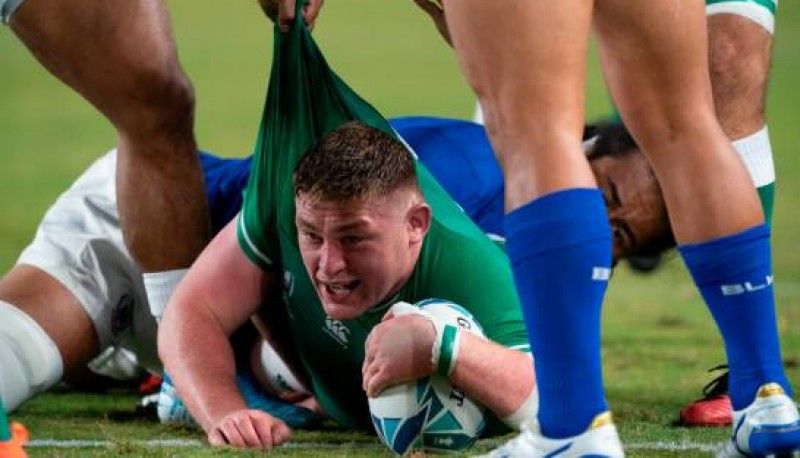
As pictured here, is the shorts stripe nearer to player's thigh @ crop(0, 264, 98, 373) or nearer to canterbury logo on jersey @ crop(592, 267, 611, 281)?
canterbury logo on jersey @ crop(592, 267, 611, 281)

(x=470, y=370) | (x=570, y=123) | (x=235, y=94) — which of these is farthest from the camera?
(x=235, y=94)

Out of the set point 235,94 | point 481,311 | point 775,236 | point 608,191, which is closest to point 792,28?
point 235,94

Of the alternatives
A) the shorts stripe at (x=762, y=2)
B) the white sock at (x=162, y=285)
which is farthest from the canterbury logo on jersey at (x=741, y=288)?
the white sock at (x=162, y=285)

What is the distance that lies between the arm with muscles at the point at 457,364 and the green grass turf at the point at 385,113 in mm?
257

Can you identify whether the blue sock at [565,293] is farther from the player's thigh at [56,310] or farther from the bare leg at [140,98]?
the player's thigh at [56,310]

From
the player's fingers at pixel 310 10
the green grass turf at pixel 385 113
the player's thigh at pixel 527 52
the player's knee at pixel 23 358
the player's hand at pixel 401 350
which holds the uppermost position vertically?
the player's thigh at pixel 527 52

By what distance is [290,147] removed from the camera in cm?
410

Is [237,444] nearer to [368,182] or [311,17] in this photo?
[368,182]

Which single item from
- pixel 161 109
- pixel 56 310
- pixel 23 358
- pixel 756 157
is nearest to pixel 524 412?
pixel 756 157

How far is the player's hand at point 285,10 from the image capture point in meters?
3.95

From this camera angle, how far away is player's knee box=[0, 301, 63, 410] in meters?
4.47

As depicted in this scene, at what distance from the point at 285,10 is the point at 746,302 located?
141cm

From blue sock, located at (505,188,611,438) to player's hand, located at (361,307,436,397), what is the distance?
24.5 inches

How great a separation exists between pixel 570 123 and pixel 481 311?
1.04 meters
